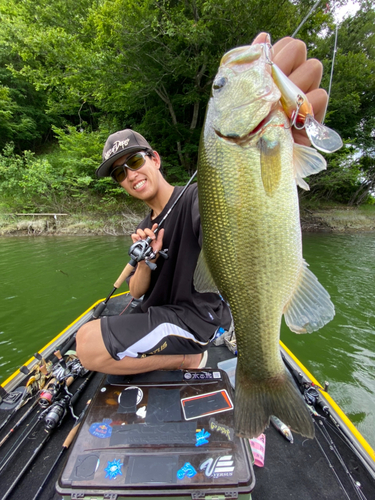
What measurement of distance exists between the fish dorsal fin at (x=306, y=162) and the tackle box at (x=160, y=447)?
1.46 metres

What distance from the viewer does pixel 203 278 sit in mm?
1509

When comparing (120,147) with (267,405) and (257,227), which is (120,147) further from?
(267,405)

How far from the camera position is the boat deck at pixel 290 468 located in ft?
5.18

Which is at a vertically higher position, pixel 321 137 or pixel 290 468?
pixel 321 137

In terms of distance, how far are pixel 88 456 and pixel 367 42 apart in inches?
1108

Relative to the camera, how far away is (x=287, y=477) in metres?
1.67

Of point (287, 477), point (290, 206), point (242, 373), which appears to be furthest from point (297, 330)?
point (287, 477)

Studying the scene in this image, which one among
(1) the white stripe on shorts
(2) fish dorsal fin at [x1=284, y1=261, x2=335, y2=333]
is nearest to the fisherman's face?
(1) the white stripe on shorts

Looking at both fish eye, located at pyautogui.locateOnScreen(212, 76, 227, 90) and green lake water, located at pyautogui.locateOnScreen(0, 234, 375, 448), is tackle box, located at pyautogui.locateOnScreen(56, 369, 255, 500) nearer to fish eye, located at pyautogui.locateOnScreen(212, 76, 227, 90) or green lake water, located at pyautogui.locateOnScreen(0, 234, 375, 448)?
fish eye, located at pyautogui.locateOnScreen(212, 76, 227, 90)

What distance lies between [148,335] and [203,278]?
0.83 metres

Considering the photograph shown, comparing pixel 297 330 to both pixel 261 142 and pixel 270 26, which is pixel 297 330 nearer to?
pixel 261 142

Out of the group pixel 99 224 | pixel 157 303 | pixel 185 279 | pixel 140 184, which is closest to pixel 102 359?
pixel 157 303

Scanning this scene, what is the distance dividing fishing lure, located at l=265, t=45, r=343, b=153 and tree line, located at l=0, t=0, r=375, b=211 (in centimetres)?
1114

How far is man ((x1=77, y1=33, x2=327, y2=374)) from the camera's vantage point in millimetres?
2006
